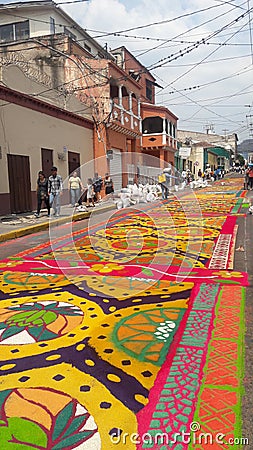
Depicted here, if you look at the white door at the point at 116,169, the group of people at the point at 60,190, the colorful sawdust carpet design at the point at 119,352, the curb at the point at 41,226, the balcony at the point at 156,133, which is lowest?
the colorful sawdust carpet design at the point at 119,352

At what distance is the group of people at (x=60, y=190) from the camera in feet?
40.4

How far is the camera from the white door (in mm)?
22075

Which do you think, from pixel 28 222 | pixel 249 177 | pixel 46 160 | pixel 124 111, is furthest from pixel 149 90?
pixel 28 222

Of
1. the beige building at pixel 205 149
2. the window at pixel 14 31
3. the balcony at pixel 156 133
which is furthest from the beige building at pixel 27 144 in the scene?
the beige building at pixel 205 149

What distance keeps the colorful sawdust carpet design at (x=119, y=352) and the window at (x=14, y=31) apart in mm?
21663

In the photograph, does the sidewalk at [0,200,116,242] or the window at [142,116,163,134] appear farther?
the window at [142,116,163,134]

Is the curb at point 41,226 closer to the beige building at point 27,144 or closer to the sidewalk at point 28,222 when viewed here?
the sidewalk at point 28,222

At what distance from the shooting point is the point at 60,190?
12.7 meters

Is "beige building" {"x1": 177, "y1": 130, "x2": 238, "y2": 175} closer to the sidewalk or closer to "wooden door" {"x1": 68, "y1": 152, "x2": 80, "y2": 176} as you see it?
"wooden door" {"x1": 68, "y1": 152, "x2": 80, "y2": 176}

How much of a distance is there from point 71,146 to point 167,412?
1637 cm

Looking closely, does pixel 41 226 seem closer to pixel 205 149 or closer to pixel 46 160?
pixel 46 160

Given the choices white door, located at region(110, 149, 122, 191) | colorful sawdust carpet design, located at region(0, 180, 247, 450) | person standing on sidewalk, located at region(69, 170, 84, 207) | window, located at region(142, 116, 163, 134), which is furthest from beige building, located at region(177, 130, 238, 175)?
colorful sawdust carpet design, located at region(0, 180, 247, 450)

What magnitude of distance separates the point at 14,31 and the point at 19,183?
47.5ft

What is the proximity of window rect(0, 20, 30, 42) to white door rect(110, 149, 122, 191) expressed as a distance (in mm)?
9211
